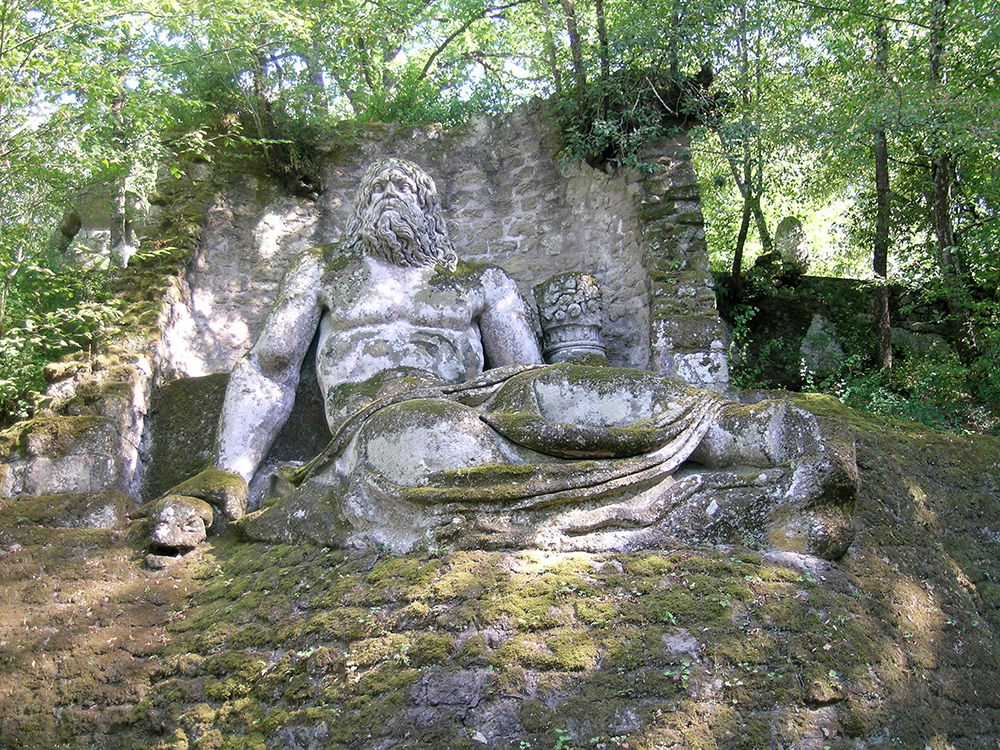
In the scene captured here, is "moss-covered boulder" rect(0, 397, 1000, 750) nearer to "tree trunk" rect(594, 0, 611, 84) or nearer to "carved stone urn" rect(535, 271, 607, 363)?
"carved stone urn" rect(535, 271, 607, 363)

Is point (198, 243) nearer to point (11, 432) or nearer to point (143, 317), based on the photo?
point (143, 317)

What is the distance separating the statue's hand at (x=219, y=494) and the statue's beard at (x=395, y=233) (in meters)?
1.46

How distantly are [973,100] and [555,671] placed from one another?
500 centimetres

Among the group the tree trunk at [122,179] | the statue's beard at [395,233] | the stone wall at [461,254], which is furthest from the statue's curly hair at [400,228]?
the tree trunk at [122,179]

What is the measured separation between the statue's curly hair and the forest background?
153 centimetres

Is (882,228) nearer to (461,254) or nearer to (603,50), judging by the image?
(603,50)

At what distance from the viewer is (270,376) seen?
4.92 meters

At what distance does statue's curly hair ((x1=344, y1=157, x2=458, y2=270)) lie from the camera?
200 inches

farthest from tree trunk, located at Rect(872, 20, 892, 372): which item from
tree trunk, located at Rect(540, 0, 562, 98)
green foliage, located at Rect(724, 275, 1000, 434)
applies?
tree trunk, located at Rect(540, 0, 562, 98)

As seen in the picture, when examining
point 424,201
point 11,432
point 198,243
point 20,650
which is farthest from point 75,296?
point 20,650

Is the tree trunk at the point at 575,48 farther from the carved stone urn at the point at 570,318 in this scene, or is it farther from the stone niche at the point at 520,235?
the carved stone urn at the point at 570,318

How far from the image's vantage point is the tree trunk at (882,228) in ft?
23.4

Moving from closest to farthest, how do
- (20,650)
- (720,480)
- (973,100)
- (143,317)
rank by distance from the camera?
(20,650) → (720,480) → (143,317) → (973,100)

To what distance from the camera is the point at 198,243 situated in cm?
634
